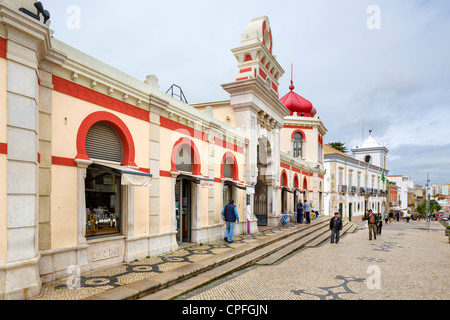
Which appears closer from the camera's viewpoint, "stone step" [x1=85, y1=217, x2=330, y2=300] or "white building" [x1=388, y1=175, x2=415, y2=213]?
"stone step" [x1=85, y1=217, x2=330, y2=300]

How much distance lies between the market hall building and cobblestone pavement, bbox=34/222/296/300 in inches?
9.4

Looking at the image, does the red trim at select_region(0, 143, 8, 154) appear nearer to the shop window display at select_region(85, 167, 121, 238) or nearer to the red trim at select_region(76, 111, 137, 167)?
the red trim at select_region(76, 111, 137, 167)

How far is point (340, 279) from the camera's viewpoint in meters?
6.93

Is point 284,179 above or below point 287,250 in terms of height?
above

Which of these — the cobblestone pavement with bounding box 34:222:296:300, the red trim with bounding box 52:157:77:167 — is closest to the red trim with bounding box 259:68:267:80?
the cobblestone pavement with bounding box 34:222:296:300

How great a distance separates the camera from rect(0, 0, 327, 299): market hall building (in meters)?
4.79

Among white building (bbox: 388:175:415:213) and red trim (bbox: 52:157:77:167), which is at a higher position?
red trim (bbox: 52:157:77:167)

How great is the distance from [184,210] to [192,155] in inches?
80.1

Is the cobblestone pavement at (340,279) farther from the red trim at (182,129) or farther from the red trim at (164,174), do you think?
the red trim at (182,129)

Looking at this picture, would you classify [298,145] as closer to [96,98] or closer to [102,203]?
[102,203]

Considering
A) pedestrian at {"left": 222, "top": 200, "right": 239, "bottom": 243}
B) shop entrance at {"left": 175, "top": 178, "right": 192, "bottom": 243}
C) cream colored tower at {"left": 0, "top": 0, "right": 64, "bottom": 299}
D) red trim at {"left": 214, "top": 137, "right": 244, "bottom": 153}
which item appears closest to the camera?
cream colored tower at {"left": 0, "top": 0, "right": 64, "bottom": 299}

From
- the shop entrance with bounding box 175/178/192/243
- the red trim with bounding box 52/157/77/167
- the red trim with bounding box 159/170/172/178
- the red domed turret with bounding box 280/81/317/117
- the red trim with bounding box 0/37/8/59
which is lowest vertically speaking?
the shop entrance with bounding box 175/178/192/243

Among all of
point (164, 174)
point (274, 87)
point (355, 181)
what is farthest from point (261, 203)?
point (355, 181)

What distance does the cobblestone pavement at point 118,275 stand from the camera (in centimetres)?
517
